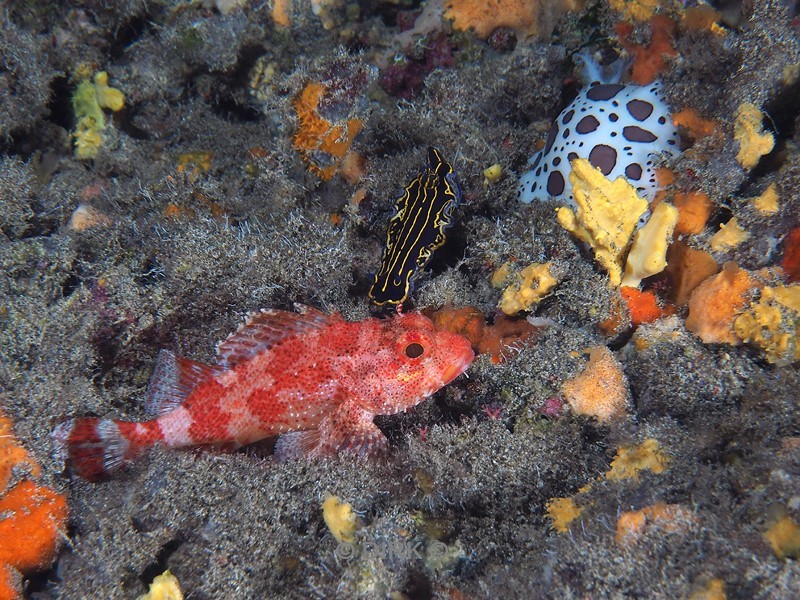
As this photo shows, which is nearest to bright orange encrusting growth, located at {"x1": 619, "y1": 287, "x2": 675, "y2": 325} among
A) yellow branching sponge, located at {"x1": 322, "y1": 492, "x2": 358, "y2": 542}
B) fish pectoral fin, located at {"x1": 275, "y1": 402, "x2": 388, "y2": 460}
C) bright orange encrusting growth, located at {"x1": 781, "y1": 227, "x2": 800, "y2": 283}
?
bright orange encrusting growth, located at {"x1": 781, "y1": 227, "x2": 800, "y2": 283}

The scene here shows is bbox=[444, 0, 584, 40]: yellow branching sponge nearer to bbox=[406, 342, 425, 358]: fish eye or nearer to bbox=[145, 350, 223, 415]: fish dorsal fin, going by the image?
bbox=[406, 342, 425, 358]: fish eye

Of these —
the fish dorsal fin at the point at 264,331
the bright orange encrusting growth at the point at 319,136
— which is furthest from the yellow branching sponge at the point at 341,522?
the bright orange encrusting growth at the point at 319,136

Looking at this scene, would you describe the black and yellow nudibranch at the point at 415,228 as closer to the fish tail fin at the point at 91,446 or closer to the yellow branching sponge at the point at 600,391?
the yellow branching sponge at the point at 600,391

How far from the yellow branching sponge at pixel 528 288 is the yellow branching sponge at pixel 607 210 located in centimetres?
45

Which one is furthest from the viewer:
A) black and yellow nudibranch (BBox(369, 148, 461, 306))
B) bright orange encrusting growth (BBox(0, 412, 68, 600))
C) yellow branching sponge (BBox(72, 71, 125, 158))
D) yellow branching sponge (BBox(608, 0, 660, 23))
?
yellow branching sponge (BBox(72, 71, 125, 158))

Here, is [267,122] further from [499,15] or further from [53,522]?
[53,522]

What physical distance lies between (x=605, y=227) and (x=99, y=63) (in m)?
6.58

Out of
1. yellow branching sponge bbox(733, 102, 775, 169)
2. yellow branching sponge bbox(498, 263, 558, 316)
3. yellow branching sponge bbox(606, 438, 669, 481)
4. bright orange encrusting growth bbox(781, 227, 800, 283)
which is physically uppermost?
yellow branching sponge bbox(733, 102, 775, 169)

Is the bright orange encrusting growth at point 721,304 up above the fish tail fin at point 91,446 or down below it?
above

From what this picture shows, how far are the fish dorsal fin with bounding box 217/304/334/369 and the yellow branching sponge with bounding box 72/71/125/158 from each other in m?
3.97

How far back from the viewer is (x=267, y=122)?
6043mm

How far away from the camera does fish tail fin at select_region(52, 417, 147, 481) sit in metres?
3.32

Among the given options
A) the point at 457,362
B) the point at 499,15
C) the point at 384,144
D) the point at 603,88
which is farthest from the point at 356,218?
the point at 499,15

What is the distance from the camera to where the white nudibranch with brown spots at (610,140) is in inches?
158
